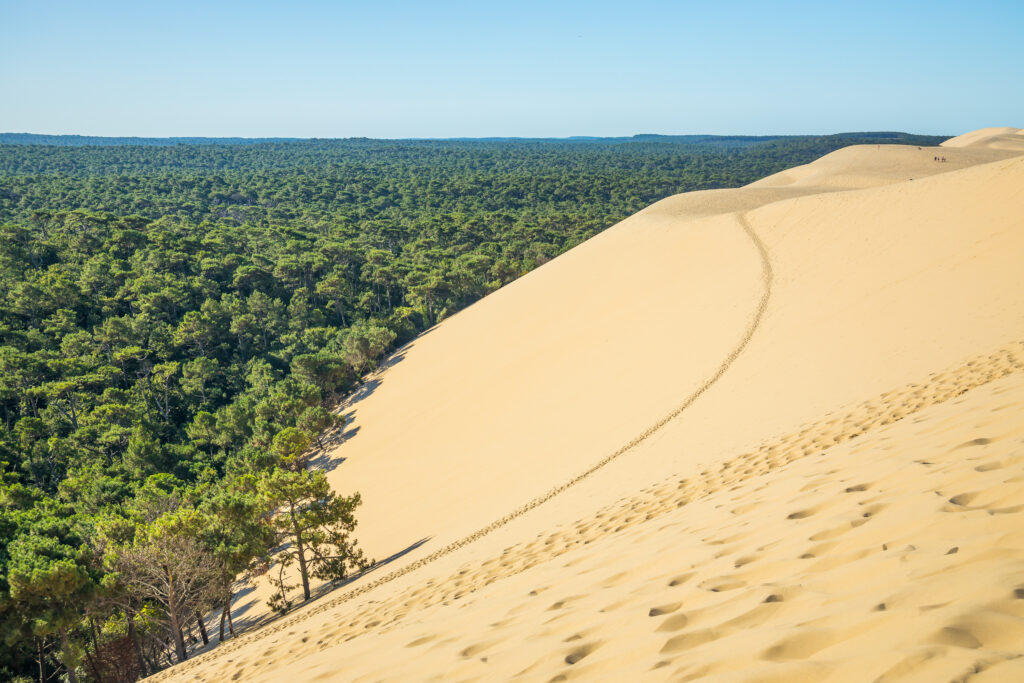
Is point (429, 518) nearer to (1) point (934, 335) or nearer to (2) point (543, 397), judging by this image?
(2) point (543, 397)

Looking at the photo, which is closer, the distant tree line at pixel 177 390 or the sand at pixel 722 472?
the sand at pixel 722 472

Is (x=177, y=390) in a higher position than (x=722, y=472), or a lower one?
lower

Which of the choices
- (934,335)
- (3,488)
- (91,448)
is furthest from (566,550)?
(91,448)

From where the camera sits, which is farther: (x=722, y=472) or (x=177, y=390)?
(x=177, y=390)

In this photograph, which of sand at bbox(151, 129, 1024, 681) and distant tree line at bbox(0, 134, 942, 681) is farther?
distant tree line at bbox(0, 134, 942, 681)
